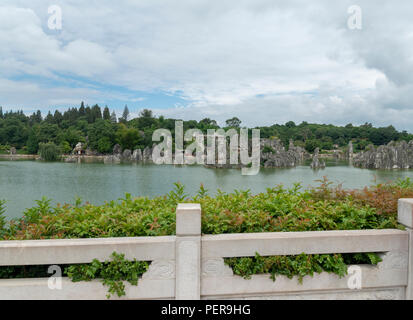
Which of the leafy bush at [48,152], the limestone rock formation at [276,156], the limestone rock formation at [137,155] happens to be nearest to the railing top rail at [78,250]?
the limestone rock formation at [276,156]

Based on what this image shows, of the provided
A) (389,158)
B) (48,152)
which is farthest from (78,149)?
(389,158)

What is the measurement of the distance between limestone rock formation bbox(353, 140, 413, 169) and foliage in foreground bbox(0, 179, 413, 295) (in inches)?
1572

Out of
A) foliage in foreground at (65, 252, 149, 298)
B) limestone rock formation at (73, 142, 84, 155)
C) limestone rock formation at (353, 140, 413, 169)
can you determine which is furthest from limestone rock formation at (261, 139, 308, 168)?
foliage in foreground at (65, 252, 149, 298)

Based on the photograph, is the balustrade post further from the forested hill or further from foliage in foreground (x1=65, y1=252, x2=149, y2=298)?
the forested hill

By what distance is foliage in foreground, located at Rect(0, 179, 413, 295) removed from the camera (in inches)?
102

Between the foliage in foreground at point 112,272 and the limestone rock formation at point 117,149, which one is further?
the limestone rock formation at point 117,149

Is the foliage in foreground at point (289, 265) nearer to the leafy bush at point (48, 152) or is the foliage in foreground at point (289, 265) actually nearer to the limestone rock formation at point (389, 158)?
the limestone rock formation at point (389, 158)

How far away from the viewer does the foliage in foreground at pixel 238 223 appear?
8.51 ft

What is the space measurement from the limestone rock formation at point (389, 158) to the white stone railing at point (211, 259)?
40.5 meters

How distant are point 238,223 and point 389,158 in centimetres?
4196

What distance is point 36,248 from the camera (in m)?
2.43

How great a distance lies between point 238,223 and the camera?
2832mm

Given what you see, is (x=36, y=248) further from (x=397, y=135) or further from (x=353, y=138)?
(x=397, y=135)

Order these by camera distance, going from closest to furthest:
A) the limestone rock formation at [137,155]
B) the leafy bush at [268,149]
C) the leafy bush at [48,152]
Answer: the leafy bush at [268,149], the leafy bush at [48,152], the limestone rock formation at [137,155]
